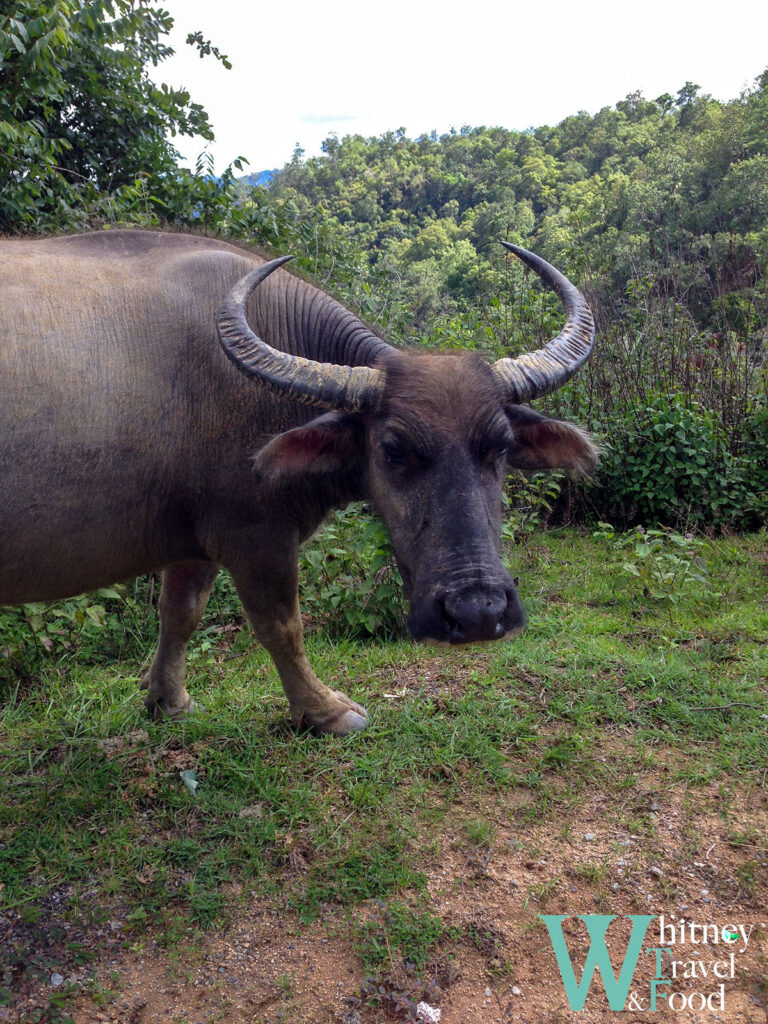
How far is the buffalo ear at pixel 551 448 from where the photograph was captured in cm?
338

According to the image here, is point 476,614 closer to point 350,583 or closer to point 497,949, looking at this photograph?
point 497,949

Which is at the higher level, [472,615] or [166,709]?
[472,615]

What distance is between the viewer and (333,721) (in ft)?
12.5

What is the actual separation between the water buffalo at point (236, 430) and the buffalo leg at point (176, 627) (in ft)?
1.66

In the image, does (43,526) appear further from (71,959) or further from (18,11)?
(18,11)

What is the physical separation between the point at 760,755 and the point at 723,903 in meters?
1.05

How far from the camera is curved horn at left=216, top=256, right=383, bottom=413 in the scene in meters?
2.83

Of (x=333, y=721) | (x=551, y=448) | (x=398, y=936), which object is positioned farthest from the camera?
(x=333, y=721)

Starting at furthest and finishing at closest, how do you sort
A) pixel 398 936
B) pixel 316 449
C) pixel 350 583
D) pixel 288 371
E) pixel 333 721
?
pixel 350 583
pixel 333 721
pixel 316 449
pixel 288 371
pixel 398 936

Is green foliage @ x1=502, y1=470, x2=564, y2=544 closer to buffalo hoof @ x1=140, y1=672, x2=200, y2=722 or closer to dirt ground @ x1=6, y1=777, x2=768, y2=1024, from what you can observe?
buffalo hoof @ x1=140, y1=672, x2=200, y2=722

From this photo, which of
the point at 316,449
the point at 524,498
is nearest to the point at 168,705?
the point at 316,449

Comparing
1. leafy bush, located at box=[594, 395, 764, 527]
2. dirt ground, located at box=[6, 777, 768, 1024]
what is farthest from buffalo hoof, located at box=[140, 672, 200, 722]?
leafy bush, located at box=[594, 395, 764, 527]

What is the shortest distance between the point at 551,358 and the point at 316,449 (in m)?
1.15

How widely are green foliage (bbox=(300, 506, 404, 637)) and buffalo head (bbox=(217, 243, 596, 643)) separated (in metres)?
1.69
